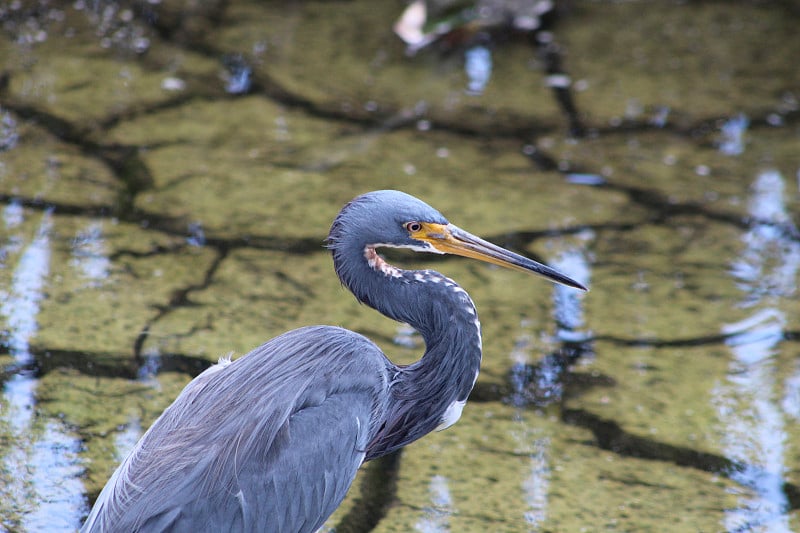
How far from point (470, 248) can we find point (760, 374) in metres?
1.32

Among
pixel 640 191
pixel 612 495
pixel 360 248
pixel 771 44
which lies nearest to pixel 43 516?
pixel 360 248

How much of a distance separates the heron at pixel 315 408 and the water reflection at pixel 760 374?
873 millimetres

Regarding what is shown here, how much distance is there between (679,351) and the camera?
332 centimetres

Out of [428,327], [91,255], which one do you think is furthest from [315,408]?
[91,255]

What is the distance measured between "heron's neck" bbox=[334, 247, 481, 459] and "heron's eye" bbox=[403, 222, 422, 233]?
4.2 inches

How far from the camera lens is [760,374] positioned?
126 inches

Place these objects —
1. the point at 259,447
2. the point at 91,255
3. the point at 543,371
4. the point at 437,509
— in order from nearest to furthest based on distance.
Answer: the point at 259,447, the point at 437,509, the point at 543,371, the point at 91,255

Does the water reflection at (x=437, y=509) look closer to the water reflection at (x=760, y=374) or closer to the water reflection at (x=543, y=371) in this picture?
the water reflection at (x=543, y=371)

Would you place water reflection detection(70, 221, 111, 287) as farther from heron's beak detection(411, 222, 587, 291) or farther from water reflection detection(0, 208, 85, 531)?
heron's beak detection(411, 222, 587, 291)

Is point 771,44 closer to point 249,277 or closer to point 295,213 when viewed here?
point 295,213

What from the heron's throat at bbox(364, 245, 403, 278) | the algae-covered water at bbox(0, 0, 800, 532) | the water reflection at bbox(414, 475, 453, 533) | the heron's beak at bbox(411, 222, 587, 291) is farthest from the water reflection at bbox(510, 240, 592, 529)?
the heron's throat at bbox(364, 245, 403, 278)

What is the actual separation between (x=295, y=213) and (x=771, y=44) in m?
3.16

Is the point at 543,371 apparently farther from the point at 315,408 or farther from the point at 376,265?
the point at 315,408

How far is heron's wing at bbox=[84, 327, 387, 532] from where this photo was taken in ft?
6.81
